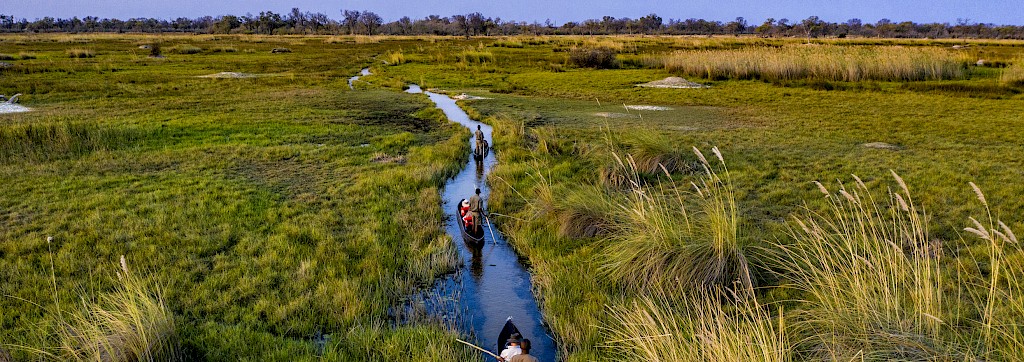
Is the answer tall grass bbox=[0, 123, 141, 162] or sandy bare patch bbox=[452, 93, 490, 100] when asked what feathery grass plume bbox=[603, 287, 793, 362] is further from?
sandy bare patch bbox=[452, 93, 490, 100]

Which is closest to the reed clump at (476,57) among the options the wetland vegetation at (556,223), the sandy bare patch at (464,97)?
the sandy bare patch at (464,97)

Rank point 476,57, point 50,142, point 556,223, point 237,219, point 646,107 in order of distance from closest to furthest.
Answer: point 556,223 < point 237,219 < point 50,142 < point 646,107 < point 476,57

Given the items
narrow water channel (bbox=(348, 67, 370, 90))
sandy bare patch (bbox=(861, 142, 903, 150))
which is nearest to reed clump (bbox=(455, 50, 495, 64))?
narrow water channel (bbox=(348, 67, 370, 90))

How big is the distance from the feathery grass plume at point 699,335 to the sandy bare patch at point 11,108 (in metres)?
23.5

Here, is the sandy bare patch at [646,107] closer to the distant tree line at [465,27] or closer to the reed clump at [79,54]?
the reed clump at [79,54]

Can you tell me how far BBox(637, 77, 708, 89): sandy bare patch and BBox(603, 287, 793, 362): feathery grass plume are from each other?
23.8 m

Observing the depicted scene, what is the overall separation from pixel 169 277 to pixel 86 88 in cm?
2596

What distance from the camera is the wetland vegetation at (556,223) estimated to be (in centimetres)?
496

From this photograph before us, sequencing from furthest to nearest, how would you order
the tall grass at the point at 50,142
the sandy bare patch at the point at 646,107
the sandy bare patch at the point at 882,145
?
the sandy bare patch at the point at 646,107 < the sandy bare patch at the point at 882,145 < the tall grass at the point at 50,142

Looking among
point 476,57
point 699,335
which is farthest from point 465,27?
point 699,335

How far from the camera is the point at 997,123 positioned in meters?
17.0

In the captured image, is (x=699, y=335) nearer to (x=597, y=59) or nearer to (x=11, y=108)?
(x=11, y=108)

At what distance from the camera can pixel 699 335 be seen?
397cm

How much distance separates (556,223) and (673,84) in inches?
876
